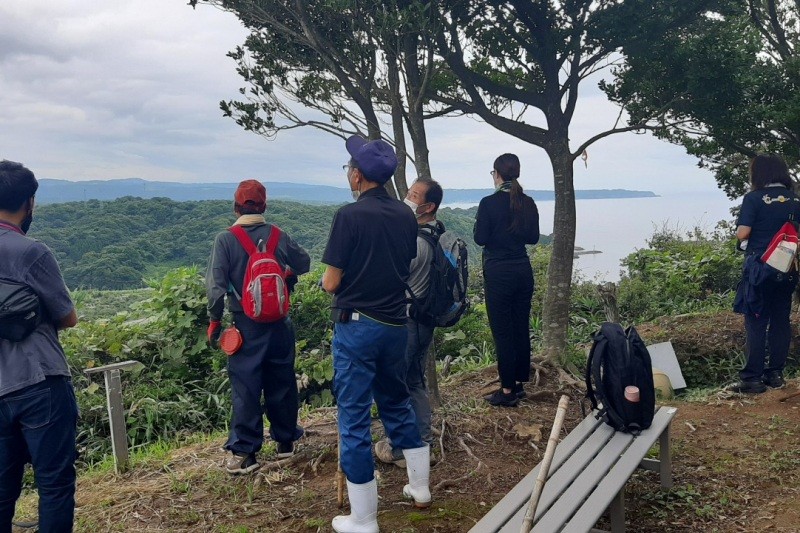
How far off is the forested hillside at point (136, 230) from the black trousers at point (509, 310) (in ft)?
28.7

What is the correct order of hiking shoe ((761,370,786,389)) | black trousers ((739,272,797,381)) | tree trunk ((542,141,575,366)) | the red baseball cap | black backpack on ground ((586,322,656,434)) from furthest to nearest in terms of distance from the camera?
tree trunk ((542,141,575,366)) → hiking shoe ((761,370,786,389)) → black trousers ((739,272,797,381)) → the red baseball cap → black backpack on ground ((586,322,656,434))

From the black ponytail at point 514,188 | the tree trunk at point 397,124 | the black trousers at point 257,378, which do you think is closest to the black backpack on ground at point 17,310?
the black trousers at point 257,378

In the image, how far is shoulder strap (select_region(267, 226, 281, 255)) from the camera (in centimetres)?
420

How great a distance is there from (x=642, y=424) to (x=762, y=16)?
8055mm

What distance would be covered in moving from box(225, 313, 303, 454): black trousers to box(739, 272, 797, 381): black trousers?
4067 millimetres

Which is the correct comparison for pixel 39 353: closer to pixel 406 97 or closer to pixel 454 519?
pixel 454 519

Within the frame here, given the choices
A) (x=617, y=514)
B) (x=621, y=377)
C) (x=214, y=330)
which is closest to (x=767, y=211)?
(x=621, y=377)

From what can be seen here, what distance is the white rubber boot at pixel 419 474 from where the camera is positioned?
363 centimetres

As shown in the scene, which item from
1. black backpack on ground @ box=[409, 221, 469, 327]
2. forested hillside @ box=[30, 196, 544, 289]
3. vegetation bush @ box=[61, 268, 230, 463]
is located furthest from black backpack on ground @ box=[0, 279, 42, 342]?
forested hillside @ box=[30, 196, 544, 289]

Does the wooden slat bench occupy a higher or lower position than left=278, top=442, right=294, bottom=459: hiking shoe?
higher

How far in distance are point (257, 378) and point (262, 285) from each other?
2.09ft

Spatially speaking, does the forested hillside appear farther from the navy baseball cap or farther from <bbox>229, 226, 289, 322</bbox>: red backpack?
the navy baseball cap

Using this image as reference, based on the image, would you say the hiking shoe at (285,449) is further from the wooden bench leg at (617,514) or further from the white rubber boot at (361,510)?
the wooden bench leg at (617,514)

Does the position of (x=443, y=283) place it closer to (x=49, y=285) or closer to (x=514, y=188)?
(x=514, y=188)
